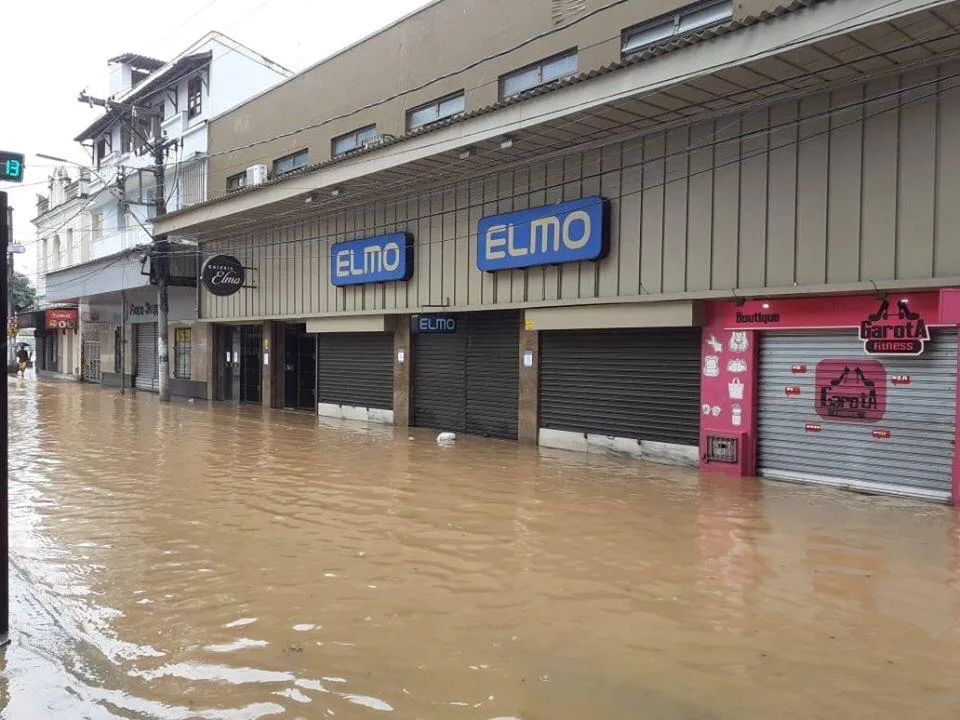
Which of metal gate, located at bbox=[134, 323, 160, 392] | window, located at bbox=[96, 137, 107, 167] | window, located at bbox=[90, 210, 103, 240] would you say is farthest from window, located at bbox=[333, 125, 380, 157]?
window, located at bbox=[96, 137, 107, 167]

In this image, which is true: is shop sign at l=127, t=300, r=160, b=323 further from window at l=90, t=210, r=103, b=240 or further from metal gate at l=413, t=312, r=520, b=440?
metal gate at l=413, t=312, r=520, b=440

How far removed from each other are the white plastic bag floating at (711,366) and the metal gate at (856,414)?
67cm

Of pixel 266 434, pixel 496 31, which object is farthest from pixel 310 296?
pixel 496 31

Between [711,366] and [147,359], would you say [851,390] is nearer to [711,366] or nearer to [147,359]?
[711,366]

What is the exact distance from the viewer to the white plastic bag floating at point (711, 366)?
11.1m

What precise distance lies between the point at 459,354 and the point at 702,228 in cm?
673

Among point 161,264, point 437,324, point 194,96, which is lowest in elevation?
point 437,324

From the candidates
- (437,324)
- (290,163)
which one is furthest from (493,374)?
(290,163)

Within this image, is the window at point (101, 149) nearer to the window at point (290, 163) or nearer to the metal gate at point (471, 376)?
the window at point (290, 163)

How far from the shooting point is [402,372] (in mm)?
17297

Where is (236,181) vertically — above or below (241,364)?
above

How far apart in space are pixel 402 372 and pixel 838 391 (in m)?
10.1

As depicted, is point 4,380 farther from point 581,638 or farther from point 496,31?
point 496,31

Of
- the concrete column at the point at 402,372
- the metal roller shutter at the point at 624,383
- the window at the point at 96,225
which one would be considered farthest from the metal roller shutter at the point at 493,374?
the window at the point at 96,225
